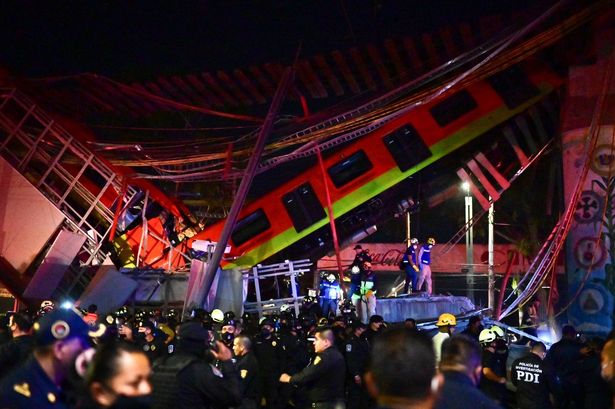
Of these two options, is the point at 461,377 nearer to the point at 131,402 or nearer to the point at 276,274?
the point at 131,402

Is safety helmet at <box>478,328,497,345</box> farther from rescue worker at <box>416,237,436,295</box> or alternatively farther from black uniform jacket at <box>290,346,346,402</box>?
rescue worker at <box>416,237,436,295</box>

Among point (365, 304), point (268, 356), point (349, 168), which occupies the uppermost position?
point (349, 168)

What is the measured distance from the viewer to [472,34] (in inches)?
815

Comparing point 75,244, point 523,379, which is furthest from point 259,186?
point 523,379

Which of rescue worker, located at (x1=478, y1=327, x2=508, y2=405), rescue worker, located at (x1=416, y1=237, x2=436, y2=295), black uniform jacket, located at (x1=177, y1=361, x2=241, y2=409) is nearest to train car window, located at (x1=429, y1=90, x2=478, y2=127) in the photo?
rescue worker, located at (x1=416, y1=237, x2=436, y2=295)

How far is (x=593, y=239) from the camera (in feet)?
62.9

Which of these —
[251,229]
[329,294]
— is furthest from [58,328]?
[251,229]

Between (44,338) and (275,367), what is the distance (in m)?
8.20

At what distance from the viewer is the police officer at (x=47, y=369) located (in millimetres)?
3969

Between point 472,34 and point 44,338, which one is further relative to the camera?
point 472,34

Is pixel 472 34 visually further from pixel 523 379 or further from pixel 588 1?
pixel 523 379

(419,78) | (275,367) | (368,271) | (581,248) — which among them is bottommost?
(275,367)

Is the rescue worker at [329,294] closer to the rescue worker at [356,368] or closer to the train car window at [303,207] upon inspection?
the train car window at [303,207]

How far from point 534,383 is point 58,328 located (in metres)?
6.35
